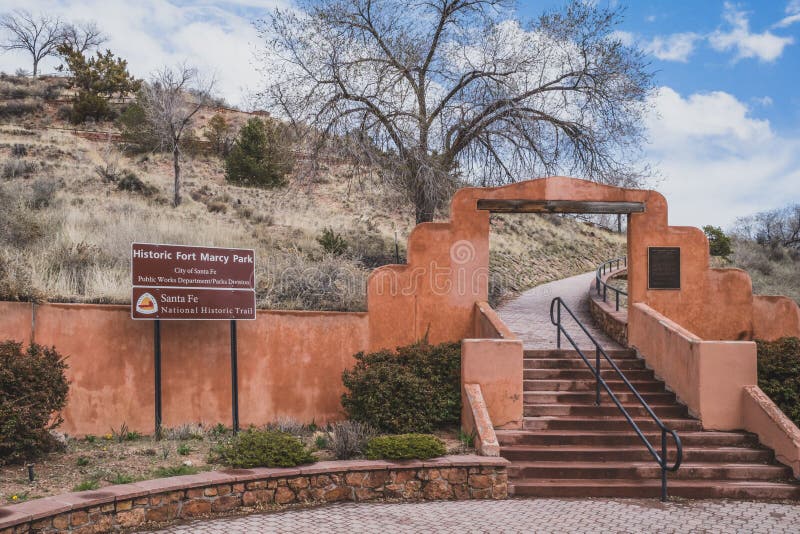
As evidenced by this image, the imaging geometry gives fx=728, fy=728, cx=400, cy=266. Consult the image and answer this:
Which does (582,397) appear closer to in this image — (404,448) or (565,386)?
(565,386)

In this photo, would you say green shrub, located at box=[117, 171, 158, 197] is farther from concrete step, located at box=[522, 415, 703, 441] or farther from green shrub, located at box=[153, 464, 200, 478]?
concrete step, located at box=[522, 415, 703, 441]

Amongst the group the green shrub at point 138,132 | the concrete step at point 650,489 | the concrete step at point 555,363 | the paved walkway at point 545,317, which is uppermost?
the green shrub at point 138,132

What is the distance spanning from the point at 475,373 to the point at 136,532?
5.47m

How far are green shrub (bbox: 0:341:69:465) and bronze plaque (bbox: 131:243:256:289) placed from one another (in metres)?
1.84

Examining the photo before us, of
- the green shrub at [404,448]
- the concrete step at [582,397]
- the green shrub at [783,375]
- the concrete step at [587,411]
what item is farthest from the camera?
the concrete step at [582,397]

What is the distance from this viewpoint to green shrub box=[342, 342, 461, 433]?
11.3 m

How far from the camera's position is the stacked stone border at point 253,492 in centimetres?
761

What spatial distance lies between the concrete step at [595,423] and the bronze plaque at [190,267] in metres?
5.22

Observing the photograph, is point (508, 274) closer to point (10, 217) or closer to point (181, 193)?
point (181, 193)

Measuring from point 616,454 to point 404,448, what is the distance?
3258 millimetres

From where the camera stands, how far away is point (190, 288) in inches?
463

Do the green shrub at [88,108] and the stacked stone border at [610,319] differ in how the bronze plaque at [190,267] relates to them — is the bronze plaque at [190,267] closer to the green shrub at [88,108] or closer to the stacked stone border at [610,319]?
the stacked stone border at [610,319]

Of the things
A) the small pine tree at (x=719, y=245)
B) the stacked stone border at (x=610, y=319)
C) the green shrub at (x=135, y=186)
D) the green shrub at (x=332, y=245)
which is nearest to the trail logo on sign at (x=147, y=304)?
the green shrub at (x=332, y=245)

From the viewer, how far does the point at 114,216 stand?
20.6 metres
